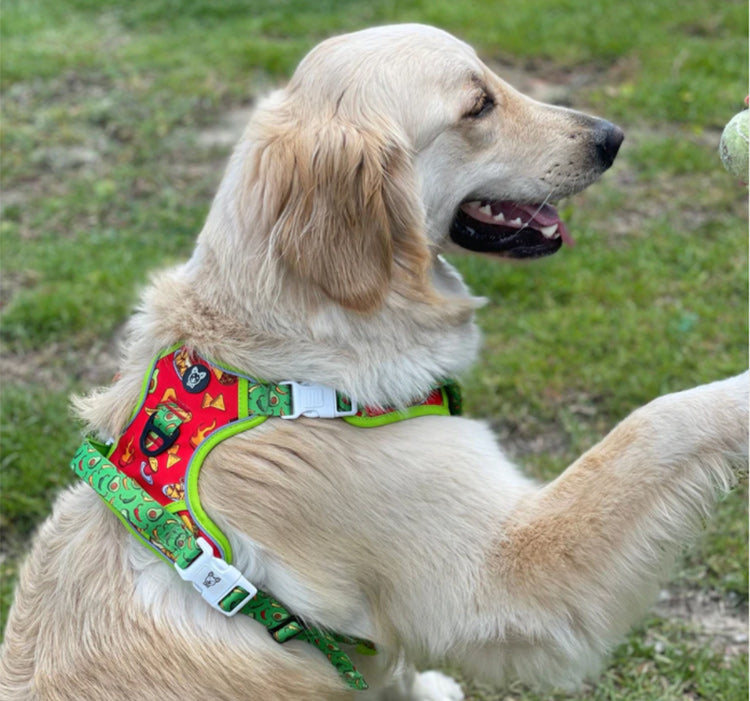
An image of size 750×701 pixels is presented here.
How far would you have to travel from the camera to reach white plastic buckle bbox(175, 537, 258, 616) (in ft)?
7.68

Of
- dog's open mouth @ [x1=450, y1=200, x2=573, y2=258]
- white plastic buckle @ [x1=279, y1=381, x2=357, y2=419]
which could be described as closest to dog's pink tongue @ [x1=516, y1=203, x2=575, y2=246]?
dog's open mouth @ [x1=450, y1=200, x2=573, y2=258]

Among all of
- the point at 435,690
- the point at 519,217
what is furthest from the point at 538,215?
the point at 435,690

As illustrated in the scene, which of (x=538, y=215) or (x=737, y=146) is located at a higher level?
(x=737, y=146)

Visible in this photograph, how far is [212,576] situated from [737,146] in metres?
1.78

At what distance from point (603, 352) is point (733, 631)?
1.58 metres

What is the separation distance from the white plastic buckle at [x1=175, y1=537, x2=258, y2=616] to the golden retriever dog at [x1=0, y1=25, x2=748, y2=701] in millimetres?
79

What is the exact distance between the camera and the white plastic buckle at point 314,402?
2516mm

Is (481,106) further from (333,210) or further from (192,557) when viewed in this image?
(192,557)

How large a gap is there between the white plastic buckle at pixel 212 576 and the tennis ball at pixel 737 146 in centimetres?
171

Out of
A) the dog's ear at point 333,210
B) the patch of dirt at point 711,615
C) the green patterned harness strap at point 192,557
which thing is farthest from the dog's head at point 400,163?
the patch of dirt at point 711,615

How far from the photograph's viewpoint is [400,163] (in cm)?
275

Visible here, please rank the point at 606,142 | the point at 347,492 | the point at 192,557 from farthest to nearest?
the point at 606,142 → the point at 347,492 → the point at 192,557

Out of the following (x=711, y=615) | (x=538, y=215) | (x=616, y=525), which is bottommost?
(x=711, y=615)

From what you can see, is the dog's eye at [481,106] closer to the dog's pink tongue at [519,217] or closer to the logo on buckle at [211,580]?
the dog's pink tongue at [519,217]
